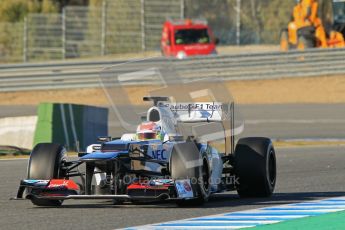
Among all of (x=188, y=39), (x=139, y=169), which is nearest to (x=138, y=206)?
(x=139, y=169)

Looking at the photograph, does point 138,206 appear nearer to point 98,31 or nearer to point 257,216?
point 257,216

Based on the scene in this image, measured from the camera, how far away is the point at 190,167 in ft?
34.4

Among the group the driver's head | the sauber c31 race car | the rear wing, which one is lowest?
the sauber c31 race car

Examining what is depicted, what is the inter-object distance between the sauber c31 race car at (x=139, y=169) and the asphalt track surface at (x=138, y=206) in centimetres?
15

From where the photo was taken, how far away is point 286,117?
91.0 ft

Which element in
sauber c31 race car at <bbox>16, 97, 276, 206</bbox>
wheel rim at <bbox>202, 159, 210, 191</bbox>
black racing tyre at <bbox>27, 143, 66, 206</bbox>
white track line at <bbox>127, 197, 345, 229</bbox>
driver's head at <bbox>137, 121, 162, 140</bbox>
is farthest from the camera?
driver's head at <bbox>137, 121, 162, 140</bbox>

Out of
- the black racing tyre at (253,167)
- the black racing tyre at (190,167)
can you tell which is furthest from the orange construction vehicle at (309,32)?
the black racing tyre at (190,167)

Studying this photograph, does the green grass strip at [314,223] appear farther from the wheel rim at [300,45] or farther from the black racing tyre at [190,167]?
the wheel rim at [300,45]

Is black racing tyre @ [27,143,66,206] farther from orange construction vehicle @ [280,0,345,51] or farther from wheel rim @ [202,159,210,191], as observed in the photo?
orange construction vehicle @ [280,0,345,51]

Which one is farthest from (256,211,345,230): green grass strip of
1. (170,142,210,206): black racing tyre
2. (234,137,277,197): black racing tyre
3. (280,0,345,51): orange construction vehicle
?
(280,0,345,51): orange construction vehicle

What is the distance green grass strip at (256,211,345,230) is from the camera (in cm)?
892

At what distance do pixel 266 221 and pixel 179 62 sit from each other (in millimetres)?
23516

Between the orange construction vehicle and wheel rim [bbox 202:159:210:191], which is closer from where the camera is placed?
wheel rim [bbox 202:159:210:191]

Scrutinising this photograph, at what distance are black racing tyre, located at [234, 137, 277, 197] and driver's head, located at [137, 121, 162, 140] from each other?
99 centimetres
